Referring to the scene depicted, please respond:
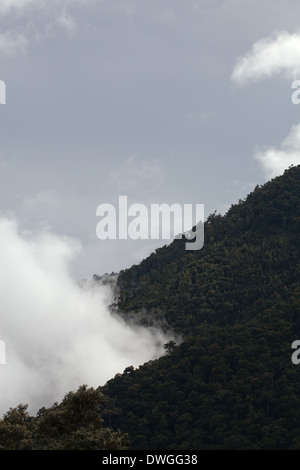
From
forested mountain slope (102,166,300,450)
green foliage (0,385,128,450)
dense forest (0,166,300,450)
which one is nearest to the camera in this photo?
green foliage (0,385,128,450)

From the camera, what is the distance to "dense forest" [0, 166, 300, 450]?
4006 cm

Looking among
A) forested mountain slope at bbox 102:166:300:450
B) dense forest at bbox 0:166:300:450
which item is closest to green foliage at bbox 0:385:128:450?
dense forest at bbox 0:166:300:450

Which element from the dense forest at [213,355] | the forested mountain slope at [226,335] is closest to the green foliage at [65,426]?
the dense forest at [213,355]

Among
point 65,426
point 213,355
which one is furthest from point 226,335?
point 65,426

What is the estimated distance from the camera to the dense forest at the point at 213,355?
40062 mm

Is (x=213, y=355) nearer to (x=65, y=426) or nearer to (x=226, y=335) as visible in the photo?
(x=226, y=335)

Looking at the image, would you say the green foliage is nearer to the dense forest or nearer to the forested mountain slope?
the dense forest

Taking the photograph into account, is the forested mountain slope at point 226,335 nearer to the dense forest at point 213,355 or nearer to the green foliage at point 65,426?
the dense forest at point 213,355

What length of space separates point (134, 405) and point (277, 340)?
2221 centimetres

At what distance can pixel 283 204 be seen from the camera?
11794cm

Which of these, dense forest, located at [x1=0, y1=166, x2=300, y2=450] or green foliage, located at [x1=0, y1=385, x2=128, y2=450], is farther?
→ dense forest, located at [x1=0, y1=166, x2=300, y2=450]

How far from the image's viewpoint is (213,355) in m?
78.4

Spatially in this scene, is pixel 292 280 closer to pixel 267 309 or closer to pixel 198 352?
pixel 267 309
